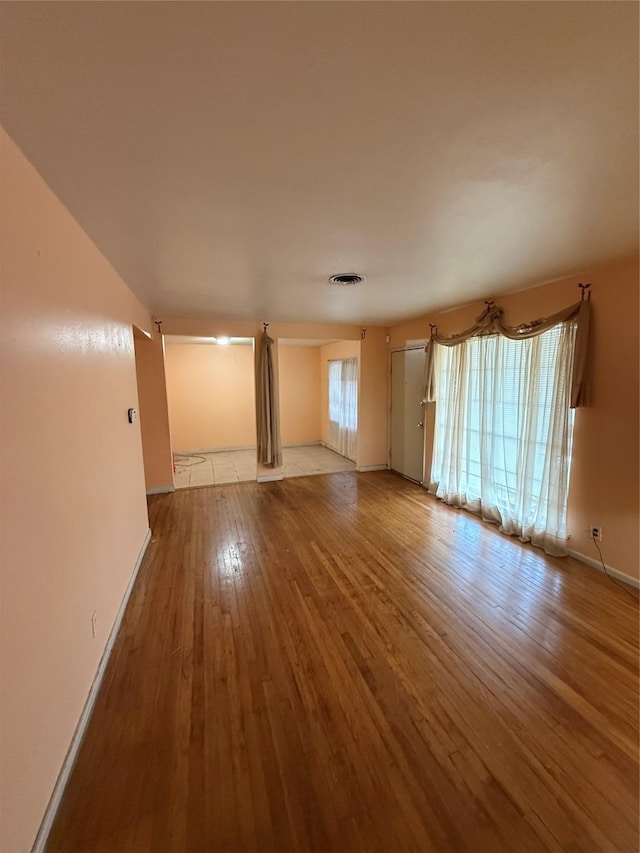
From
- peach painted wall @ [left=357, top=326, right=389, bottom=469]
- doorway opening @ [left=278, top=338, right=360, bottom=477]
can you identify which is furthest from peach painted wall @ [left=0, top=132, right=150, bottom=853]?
doorway opening @ [left=278, top=338, right=360, bottom=477]

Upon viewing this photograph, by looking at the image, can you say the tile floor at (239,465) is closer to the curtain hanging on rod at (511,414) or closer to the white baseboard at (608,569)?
the curtain hanging on rod at (511,414)

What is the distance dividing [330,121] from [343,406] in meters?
5.37

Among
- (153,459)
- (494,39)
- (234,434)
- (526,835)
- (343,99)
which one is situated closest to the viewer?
(494,39)

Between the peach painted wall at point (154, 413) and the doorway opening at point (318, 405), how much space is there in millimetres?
2062

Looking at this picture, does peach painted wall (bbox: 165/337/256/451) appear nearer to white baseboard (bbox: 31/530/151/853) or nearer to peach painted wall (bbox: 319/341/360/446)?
peach painted wall (bbox: 319/341/360/446)

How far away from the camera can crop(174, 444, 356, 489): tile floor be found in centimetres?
532

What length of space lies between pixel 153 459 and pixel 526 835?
Answer: 4.71m

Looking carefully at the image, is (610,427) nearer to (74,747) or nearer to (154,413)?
(74,747)

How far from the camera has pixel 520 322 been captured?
3.13 m

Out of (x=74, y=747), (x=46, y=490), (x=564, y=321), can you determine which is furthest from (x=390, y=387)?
(x=74, y=747)

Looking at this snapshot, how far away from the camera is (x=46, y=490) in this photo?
128cm

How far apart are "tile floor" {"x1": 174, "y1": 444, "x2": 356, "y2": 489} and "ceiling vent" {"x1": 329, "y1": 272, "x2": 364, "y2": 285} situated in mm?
3409

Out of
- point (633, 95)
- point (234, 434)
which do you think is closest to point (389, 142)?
point (633, 95)

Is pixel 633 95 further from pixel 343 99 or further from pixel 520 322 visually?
pixel 520 322
